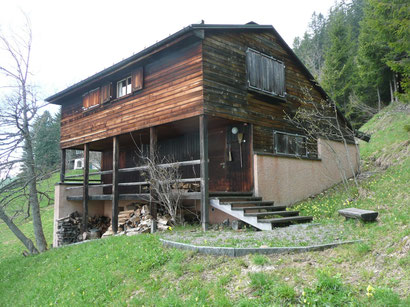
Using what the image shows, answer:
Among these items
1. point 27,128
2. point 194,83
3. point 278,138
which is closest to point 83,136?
point 27,128

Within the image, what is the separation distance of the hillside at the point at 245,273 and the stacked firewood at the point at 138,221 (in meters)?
1.13

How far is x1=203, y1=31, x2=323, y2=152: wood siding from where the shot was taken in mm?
9953

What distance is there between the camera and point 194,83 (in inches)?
388

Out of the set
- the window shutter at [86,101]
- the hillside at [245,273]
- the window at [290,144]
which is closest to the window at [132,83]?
the window shutter at [86,101]

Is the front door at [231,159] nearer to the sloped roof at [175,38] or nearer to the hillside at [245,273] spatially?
the hillside at [245,273]

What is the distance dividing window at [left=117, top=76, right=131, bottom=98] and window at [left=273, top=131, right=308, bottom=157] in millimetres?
6133

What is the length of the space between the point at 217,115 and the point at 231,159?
2.39 meters

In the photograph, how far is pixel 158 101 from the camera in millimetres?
Result: 11188

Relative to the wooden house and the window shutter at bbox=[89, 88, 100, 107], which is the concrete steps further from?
the window shutter at bbox=[89, 88, 100, 107]

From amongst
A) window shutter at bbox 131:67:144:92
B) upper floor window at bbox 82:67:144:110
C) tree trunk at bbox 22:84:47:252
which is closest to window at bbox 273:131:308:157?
window shutter at bbox 131:67:144:92

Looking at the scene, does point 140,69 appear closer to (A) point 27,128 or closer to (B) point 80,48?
(A) point 27,128

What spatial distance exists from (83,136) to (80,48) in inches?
352

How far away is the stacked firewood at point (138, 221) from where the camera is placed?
1049 cm

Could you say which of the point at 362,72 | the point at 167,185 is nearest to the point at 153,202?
the point at 167,185
